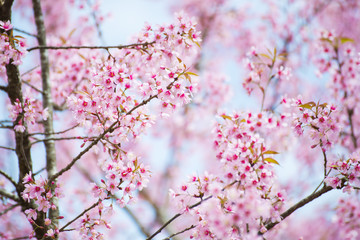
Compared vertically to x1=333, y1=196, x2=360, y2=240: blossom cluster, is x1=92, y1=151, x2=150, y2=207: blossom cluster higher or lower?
higher

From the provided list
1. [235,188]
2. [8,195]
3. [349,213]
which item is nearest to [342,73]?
[349,213]

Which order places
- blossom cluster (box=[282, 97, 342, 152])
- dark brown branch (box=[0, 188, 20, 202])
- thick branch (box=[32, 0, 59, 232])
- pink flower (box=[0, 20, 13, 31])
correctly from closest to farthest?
pink flower (box=[0, 20, 13, 31])
blossom cluster (box=[282, 97, 342, 152])
dark brown branch (box=[0, 188, 20, 202])
thick branch (box=[32, 0, 59, 232])

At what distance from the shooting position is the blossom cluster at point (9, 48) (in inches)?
107

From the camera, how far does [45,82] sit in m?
4.34

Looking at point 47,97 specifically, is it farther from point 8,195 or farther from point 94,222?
point 94,222

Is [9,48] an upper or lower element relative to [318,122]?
upper

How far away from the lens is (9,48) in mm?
2760

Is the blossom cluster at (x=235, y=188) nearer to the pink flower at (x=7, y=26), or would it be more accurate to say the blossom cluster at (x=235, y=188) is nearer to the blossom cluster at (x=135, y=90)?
the blossom cluster at (x=135, y=90)

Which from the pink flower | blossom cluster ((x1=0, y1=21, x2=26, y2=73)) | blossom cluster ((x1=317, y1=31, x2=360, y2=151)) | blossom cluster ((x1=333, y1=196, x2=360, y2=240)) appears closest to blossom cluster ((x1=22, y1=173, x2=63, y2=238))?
blossom cluster ((x1=0, y1=21, x2=26, y2=73))

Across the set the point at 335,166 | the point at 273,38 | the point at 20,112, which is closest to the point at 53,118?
the point at 20,112

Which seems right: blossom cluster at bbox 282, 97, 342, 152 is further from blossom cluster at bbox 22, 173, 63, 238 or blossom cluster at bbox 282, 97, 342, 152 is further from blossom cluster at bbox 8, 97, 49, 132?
blossom cluster at bbox 8, 97, 49, 132

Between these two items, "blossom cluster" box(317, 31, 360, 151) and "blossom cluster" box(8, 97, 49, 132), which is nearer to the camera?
"blossom cluster" box(8, 97, 49, 132)

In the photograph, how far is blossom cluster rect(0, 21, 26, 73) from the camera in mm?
2721

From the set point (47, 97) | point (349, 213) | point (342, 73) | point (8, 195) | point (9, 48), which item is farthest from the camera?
point (342, 73)
